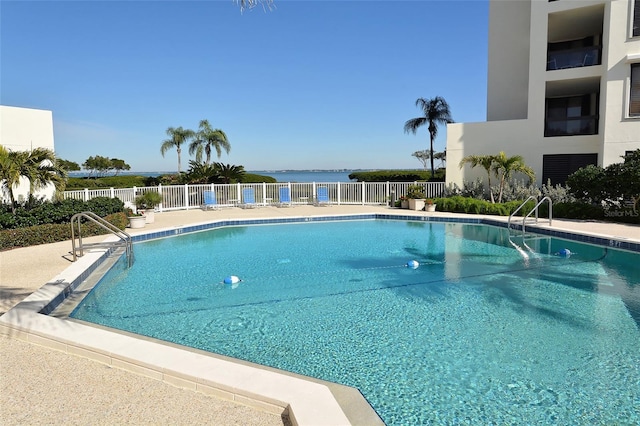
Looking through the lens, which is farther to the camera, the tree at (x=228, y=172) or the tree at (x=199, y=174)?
the tree at (x=228, y=172)

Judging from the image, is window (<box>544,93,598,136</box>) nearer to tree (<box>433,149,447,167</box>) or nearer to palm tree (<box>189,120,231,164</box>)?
Result: tree (<box>433,149,447,167</box>)

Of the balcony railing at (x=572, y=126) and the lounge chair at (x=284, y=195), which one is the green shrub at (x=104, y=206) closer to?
the lounge chair at (x=284, y=195)

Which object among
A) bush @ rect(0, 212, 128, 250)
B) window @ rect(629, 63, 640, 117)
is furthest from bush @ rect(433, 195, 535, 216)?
bush @ rect(0, 212, 128, 250)

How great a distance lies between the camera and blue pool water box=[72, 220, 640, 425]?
370cm

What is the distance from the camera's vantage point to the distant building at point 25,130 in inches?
440

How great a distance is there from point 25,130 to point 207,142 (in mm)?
20738

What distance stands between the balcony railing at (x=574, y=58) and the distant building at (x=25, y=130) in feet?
61.6

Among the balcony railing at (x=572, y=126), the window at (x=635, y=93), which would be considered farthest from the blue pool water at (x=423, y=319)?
the balcony railing at (x=572, y=126)

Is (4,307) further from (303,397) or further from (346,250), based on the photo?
(346,250)

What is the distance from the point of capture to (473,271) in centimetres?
821

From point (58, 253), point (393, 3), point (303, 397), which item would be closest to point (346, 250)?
point (58, 253)

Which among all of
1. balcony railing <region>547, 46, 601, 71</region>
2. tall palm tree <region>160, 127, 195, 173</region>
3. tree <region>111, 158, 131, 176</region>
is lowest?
tree <region>111, 158, 131, 176</region>

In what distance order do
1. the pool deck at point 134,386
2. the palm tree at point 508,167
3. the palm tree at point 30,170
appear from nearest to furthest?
1. the pool deck at point 134,386
2. the palm tree at point 30,170
3. the palm tree at point 508,167

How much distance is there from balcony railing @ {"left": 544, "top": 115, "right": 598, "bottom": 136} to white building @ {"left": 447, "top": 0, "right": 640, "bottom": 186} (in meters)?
0.03
